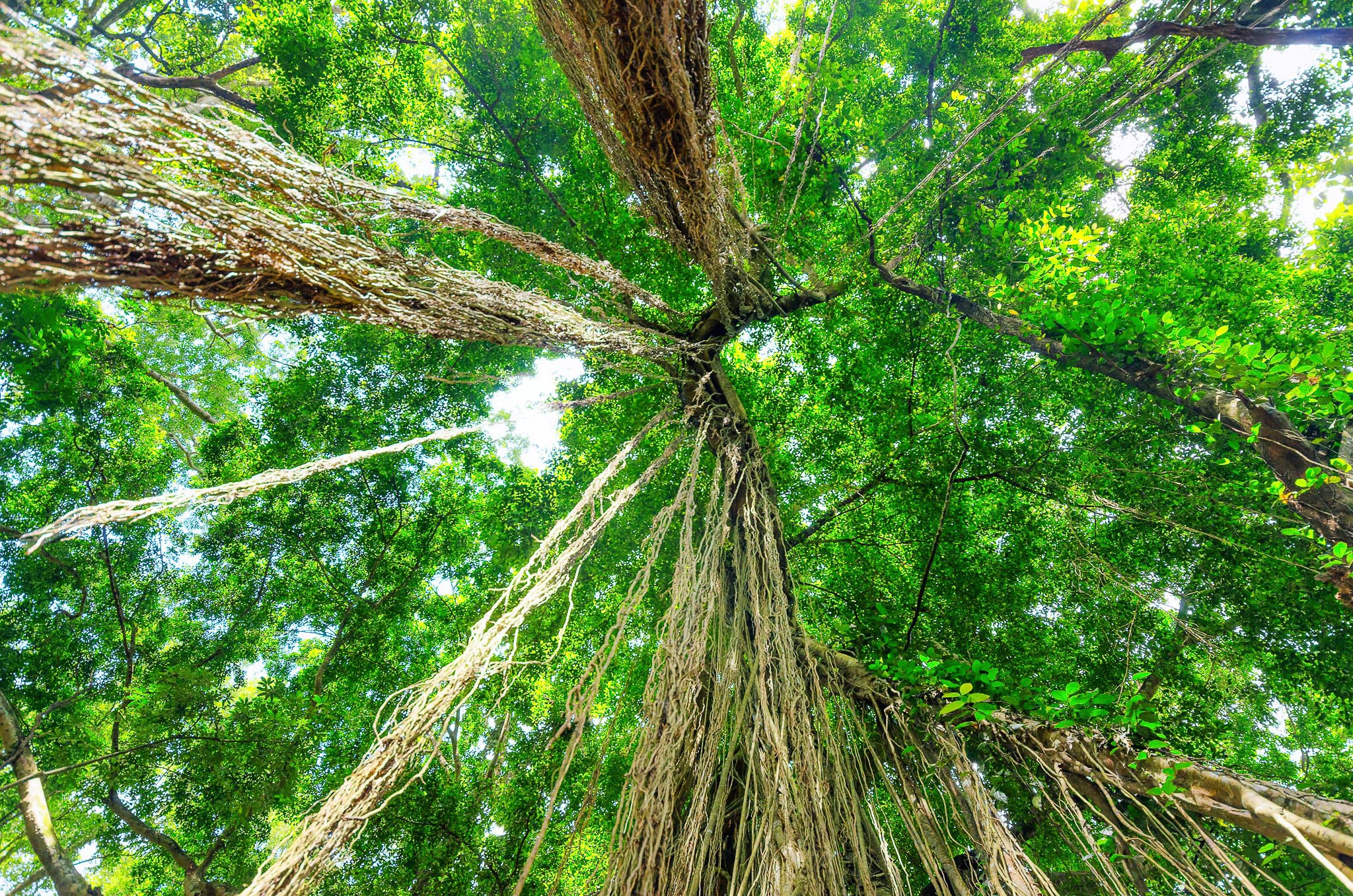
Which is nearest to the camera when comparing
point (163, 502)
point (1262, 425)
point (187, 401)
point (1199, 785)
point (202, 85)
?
point (163, 502)

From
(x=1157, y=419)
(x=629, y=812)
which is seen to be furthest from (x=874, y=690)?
(x=1157, y=419)

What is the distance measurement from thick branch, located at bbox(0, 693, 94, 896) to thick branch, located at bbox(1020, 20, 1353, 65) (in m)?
7.66

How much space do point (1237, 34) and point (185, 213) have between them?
4.26 metres

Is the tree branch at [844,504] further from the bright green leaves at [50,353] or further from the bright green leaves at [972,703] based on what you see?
the bright green leaves at [50,353]

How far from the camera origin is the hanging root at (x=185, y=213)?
0.92 meters

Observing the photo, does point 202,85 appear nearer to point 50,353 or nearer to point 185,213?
point 50,353

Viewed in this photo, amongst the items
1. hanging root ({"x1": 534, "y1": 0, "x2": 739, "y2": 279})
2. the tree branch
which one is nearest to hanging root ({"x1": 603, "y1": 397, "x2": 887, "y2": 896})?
the tree branch

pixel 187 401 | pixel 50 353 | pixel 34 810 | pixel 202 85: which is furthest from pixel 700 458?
pixel 202 85

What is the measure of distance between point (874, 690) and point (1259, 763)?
134 inches

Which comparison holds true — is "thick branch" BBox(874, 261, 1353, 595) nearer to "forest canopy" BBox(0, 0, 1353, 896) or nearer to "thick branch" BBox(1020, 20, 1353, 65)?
"forest canopy" BBox(0, 0, 1353, 896)

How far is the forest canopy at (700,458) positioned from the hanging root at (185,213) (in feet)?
0.04

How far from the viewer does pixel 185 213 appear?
3.61ft

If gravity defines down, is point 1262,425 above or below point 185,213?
above

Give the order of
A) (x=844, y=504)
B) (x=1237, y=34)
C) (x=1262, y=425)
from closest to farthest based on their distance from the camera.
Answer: (x=1262, y=425) → (x=1237, y=34) → (x=844, y=504)
